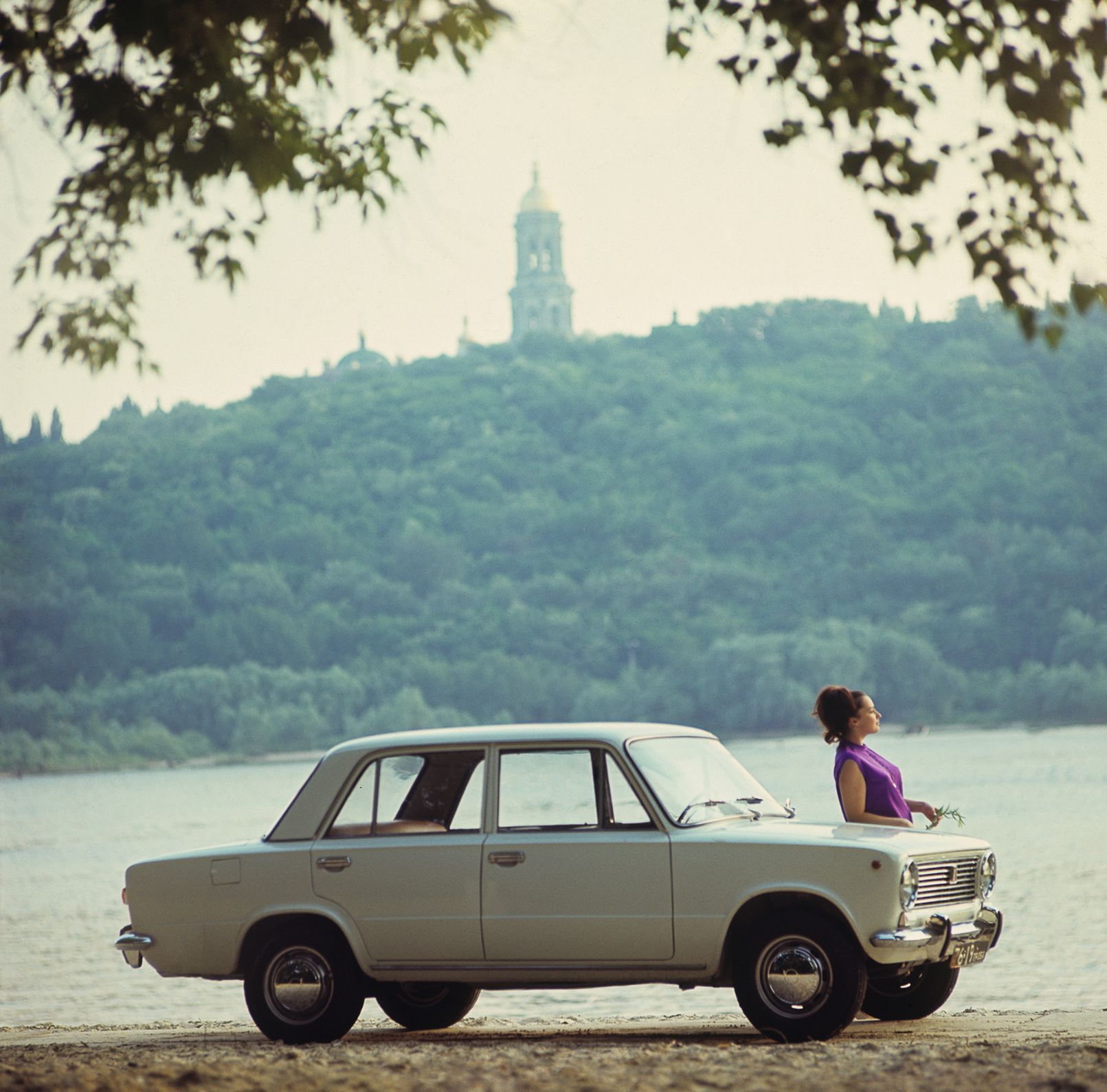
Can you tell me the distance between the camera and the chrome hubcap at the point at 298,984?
8.91 meters

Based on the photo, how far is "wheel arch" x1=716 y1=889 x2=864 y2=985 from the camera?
27.1ft

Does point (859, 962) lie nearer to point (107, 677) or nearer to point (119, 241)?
point (119, 241)

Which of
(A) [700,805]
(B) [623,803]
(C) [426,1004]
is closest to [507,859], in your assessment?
(B) [623,803]

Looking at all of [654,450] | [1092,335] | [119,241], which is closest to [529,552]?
[654,450]

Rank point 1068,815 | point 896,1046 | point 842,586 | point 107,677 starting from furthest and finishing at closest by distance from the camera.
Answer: point 842,586
point 107,677
point 1068,815
point 896,1046

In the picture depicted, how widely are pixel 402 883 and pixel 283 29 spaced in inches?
170

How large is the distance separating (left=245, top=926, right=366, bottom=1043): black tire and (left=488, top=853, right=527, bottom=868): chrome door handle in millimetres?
906

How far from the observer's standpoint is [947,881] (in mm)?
8617

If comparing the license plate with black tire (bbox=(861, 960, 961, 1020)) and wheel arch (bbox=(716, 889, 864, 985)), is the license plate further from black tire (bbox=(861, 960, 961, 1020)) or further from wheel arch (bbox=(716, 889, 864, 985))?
wheel arch (bbox=(716, 889, 864, 985))

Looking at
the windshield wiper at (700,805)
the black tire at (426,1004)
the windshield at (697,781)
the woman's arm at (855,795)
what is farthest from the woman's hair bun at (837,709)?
the black tire at (426,1004)

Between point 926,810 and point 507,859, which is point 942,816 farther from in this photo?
point 507,859

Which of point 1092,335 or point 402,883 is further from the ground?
point 1092,335

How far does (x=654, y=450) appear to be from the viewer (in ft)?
498

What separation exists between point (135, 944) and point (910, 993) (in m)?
4.00
